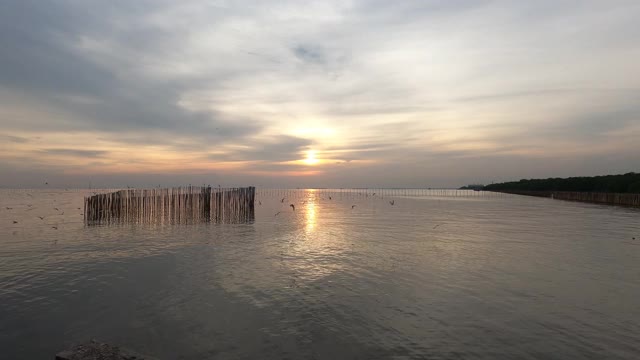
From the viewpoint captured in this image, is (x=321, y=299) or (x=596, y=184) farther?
(x=596, y=184)

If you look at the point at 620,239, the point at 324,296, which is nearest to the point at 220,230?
the point at 324,296

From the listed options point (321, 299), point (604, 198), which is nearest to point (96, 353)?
point (321, 299)

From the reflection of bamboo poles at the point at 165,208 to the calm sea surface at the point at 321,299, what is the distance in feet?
29.7

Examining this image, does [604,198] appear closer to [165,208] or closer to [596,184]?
[596,184]

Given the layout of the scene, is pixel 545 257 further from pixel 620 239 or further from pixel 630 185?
pixel 630 185

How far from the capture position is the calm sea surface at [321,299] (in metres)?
7.59

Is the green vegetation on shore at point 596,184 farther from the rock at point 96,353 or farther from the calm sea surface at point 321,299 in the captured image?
the rock at point 96,353

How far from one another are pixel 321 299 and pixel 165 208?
24981 mm

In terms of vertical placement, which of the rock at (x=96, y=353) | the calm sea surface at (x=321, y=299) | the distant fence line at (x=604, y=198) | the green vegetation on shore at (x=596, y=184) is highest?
the green vegetation on shore at (x=596, y=184)

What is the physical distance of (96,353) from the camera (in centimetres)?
518

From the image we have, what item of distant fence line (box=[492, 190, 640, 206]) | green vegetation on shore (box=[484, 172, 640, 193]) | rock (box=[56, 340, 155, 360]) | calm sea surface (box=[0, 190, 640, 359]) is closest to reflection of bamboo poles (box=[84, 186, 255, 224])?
calm sea surface (box=[0, 190, 640, 359])

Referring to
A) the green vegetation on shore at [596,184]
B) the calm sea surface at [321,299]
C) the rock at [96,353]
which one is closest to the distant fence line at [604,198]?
the green vegetation on shore at [596,184]

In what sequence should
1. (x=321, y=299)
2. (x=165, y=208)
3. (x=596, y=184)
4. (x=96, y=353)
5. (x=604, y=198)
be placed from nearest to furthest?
(x=96, y=353)
(x=321, y=299)
(x=165, y=208)
(x=604, y=198)
(x=596, y=184)

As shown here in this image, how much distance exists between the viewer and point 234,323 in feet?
28.3
